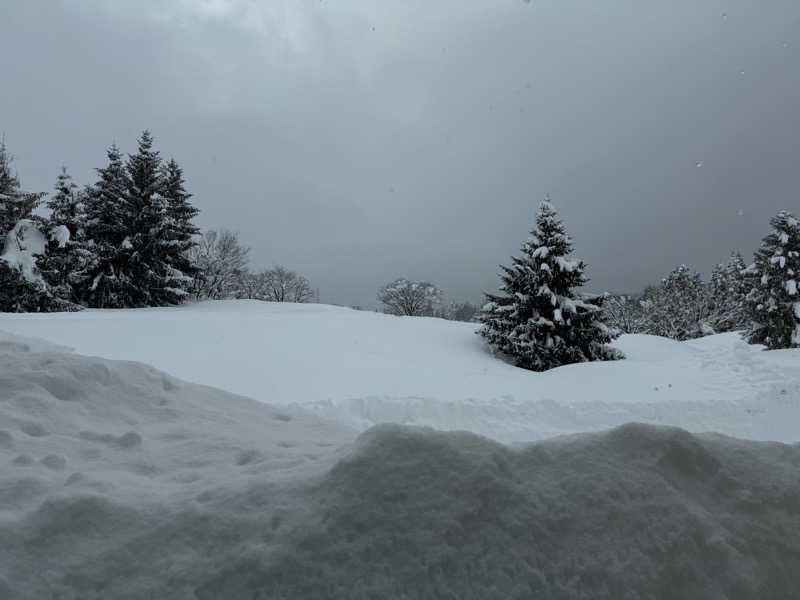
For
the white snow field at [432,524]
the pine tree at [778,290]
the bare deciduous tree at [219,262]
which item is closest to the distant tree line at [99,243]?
the bare deciduous tree at [219,262]

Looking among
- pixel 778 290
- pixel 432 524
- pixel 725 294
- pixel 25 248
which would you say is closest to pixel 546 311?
pixel 778 290

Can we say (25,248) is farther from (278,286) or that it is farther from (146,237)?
(278,286)

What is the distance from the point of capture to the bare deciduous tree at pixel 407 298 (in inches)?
2410

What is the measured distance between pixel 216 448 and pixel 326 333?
9.86 m

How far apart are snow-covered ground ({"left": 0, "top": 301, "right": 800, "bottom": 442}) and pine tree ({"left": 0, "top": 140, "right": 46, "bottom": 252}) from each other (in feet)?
41.2

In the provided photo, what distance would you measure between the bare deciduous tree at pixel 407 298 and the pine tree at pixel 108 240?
1607 inches

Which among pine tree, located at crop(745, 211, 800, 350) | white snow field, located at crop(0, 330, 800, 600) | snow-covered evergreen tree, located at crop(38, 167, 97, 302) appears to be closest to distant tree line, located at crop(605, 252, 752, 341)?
pine tree, located at crop(745, 211, 800, 350)

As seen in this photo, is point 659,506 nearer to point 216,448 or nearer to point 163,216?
point 216,448

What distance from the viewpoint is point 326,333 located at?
1263cm

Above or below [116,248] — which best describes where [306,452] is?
below

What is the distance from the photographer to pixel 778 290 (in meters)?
19.6

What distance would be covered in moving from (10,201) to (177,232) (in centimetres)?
714

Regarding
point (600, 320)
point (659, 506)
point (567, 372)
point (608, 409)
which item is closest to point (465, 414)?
point (608, 409)

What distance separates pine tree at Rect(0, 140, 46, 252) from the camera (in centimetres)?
1967
